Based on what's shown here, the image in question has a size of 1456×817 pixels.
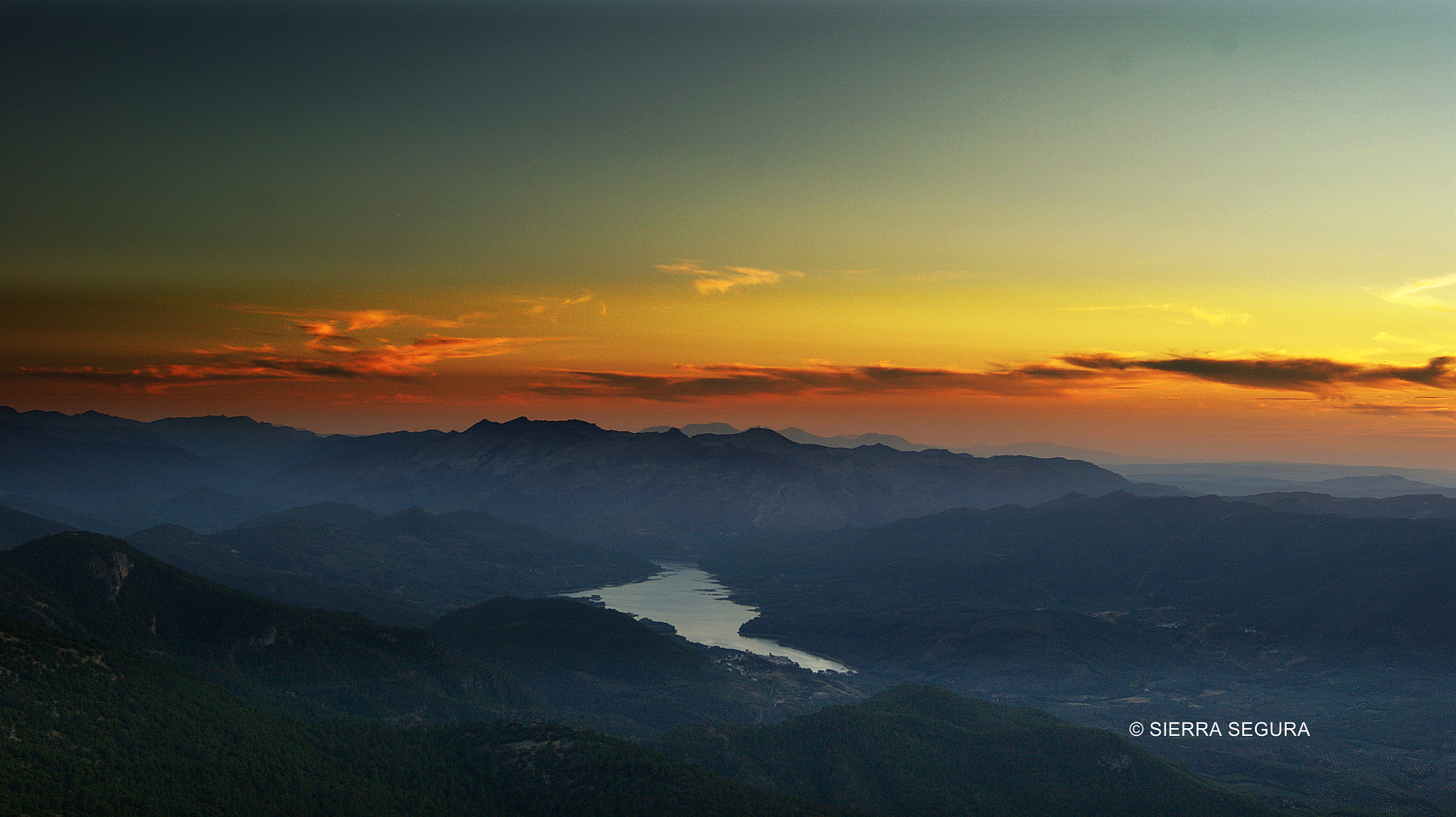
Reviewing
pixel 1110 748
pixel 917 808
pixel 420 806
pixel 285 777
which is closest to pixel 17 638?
pixel 285 777

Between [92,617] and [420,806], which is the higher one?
[92,617]

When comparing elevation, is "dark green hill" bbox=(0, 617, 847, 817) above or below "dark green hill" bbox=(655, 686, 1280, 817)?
above

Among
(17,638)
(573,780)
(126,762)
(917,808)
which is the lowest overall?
(917,808)

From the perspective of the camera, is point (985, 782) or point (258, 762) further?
point (985, 782)

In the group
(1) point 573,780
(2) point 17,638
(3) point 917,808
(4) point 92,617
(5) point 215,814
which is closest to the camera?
(5) point 215,814

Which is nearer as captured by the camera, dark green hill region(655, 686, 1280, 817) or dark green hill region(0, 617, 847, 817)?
dark green hill region(0, 617, 847, 817)

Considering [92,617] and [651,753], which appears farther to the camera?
[92,617]

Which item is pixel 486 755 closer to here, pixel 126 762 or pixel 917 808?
pixel 126 762

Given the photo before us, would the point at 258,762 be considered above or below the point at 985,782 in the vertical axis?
above
